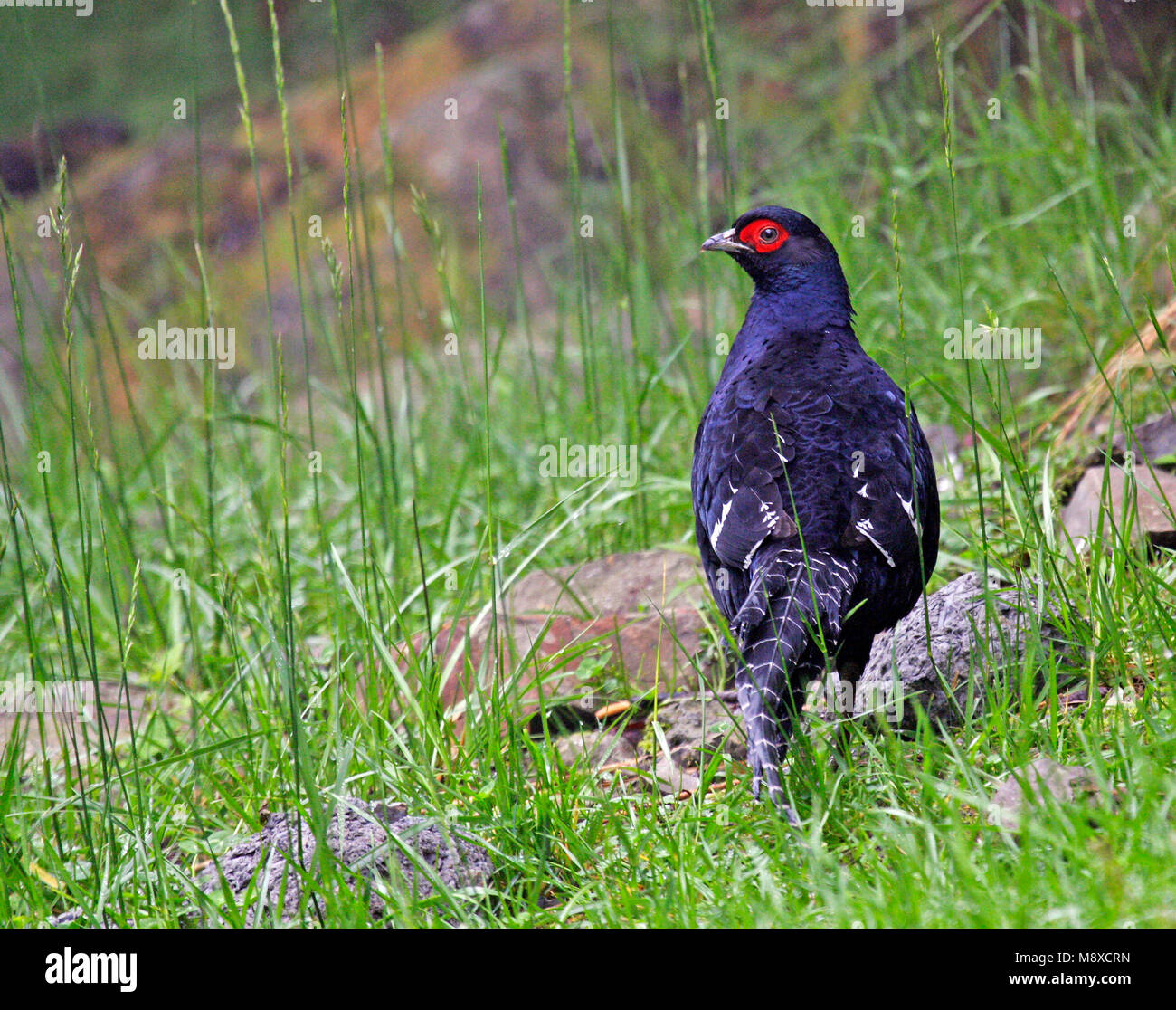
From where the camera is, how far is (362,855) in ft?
7.70

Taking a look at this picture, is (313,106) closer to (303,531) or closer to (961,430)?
(303,531)

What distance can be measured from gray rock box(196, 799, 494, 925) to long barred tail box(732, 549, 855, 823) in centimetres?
62

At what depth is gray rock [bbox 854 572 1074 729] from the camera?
2.60 metres

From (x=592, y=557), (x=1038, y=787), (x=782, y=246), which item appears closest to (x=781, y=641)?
(x=1038, y=787)

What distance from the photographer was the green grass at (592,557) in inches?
85.0

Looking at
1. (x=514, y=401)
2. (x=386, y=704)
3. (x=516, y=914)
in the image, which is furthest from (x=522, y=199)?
(x=516, y=914)

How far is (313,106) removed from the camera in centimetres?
809
